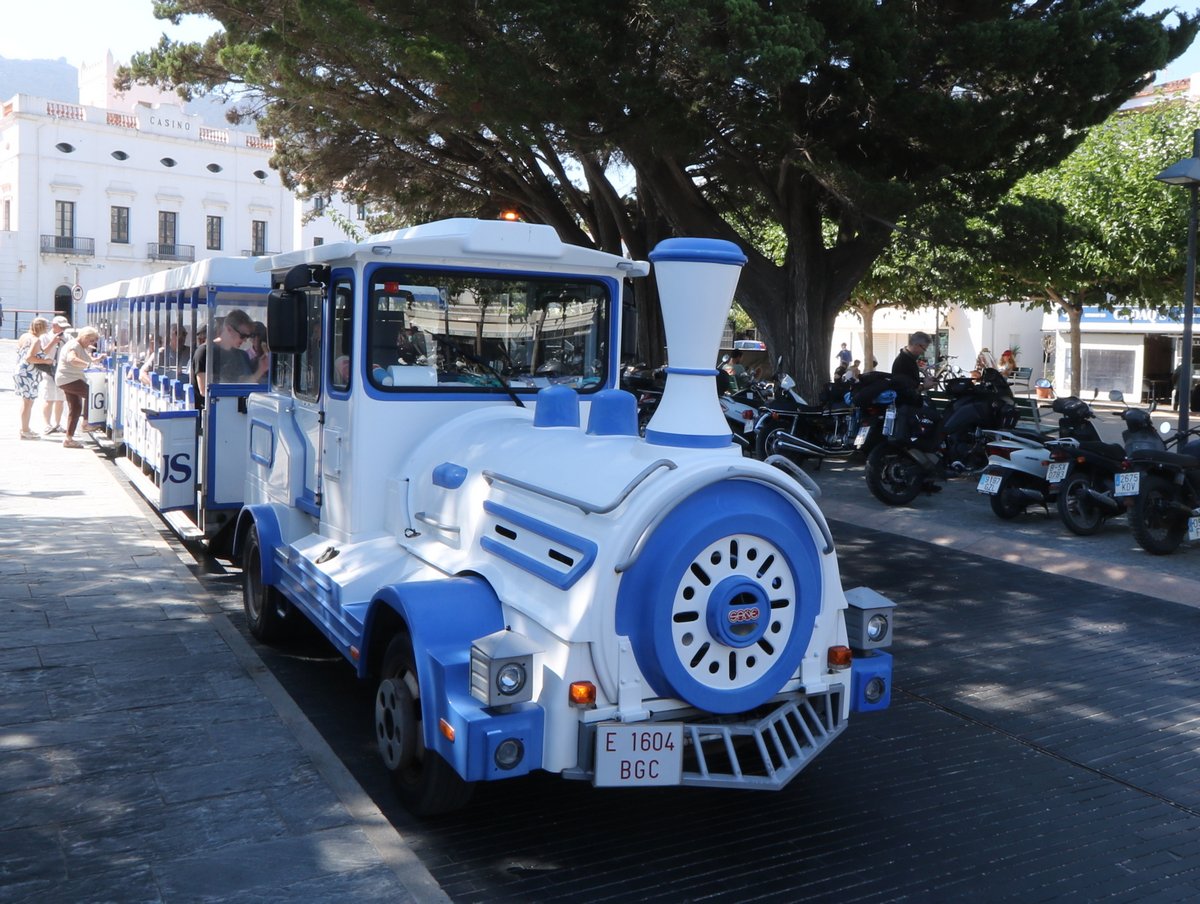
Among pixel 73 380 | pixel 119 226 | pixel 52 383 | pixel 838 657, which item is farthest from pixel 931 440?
pixel 119 226

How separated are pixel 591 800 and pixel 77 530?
655cm

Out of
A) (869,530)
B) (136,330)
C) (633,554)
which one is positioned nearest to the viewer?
(633,554)

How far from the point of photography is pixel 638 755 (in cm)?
368

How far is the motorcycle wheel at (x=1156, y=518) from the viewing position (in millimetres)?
9148

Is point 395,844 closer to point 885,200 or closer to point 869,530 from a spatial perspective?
point 869,530

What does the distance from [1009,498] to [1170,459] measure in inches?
73.5

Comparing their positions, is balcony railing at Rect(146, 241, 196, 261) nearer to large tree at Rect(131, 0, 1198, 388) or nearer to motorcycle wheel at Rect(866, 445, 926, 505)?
large tree at Rect(131, 0, 1198, 388)

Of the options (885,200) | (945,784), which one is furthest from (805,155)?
(945,784)

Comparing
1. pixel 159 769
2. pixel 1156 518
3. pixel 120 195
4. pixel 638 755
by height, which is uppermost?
pixel 120 195

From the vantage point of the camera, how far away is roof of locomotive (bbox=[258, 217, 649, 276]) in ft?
16.8

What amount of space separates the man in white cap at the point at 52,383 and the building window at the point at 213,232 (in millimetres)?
48265

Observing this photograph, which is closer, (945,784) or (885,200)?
(945,784)

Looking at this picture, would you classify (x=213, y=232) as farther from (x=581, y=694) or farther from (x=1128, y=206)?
(x=581, y=694)

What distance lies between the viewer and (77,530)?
9.39 metres
